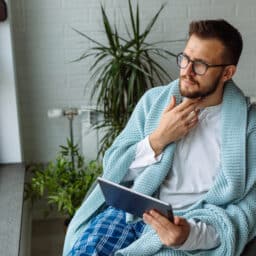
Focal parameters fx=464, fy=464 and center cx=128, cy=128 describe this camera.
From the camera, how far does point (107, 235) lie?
1.67 m

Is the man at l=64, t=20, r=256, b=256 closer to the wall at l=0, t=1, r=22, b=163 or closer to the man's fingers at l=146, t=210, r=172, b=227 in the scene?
the man's fingers at l=146, t=210, r=172, b=227

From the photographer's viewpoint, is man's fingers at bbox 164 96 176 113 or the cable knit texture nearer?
the cable knit texture

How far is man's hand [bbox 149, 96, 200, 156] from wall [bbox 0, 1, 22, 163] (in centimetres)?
110

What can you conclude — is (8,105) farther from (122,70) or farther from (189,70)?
(189,70)

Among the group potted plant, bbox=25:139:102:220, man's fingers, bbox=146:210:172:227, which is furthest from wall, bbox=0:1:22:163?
man's fingers, bbox=146:210:172:227

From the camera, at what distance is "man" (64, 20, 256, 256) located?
1.59 metres

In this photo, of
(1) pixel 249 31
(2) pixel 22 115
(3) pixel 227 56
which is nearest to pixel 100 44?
(2) pixel 22 115

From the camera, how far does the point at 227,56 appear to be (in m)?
1.61

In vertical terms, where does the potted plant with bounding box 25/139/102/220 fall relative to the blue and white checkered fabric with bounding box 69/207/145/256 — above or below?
below

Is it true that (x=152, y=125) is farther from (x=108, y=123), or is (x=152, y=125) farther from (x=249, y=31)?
(x=249, y=31)

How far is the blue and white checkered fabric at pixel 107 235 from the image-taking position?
5.30 feet

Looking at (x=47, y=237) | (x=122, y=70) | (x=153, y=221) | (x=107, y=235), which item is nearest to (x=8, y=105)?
(x=122, y=70)

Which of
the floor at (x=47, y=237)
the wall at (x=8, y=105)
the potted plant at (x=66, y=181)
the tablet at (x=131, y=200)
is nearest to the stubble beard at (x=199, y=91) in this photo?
the tablet at (x=131, y=200)

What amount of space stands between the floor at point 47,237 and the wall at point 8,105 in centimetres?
53
